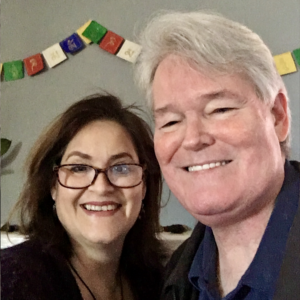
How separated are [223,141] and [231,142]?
0.06ft

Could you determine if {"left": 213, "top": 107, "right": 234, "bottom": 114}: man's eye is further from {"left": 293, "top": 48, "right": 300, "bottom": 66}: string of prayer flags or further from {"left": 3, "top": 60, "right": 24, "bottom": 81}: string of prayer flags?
{"left": 293, "top": 48, "right": 300, "bottom": 66}: string of prayer flags

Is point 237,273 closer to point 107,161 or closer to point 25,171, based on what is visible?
point 107,161

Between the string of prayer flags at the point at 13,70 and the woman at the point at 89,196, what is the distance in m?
0.29

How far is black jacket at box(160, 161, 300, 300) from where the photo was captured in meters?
0.57

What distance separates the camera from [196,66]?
0.69 meters

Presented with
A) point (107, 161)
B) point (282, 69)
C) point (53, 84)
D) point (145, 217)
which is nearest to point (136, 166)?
point (107, 161)

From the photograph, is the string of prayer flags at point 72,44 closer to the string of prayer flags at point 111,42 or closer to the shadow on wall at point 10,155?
the string of prayer flags at point 111,42

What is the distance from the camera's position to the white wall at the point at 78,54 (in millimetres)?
1089

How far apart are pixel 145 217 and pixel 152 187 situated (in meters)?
0.12

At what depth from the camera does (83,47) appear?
1321 millimetres

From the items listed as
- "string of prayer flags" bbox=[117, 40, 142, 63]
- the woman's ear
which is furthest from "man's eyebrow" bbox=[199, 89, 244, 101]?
"string of prayer flags" bbox=[117, 40, 142, 63]

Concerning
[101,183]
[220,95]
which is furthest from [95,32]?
[220,95]

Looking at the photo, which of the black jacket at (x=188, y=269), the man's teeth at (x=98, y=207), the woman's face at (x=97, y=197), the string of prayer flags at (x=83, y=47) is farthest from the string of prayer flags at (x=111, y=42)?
the black jacket at (x=188, y=269)

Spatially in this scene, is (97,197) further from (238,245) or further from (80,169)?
(238,245)
